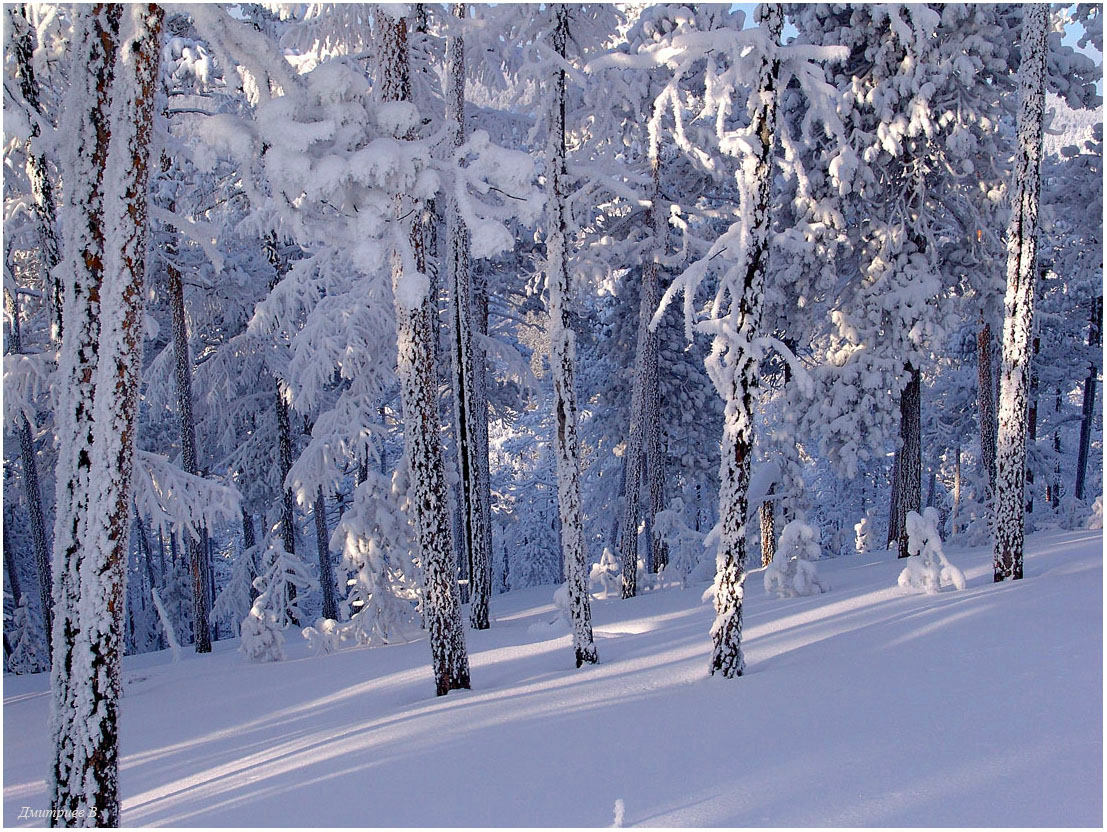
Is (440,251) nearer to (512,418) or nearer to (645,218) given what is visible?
(645,218)

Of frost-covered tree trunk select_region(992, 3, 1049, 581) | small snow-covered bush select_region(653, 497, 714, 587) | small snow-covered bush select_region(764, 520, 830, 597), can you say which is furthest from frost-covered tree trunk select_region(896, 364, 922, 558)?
frost-covered tree trunk select_region(992, 3, 1049, 581)

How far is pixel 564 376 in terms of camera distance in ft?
33.3

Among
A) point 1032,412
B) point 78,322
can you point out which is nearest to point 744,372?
point 78,322

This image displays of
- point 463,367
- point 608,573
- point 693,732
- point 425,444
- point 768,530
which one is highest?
point 463,367

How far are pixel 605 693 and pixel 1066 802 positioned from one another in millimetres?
4501

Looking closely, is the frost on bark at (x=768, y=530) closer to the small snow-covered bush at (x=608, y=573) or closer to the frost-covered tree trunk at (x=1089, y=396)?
the small snow-covered bush at (x=608, y=573)

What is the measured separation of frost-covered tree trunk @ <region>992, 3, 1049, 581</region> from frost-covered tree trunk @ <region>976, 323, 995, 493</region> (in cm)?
732

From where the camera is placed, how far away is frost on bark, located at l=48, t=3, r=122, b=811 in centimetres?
536

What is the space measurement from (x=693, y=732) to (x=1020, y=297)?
8.06m

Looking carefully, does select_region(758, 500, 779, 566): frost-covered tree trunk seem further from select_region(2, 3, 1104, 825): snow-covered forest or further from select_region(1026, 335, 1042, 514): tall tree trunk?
select_region(1026, 335, 1042, 514): tall tree trunk

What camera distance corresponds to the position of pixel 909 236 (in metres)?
16.1

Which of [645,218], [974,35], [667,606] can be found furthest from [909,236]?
[667,606]

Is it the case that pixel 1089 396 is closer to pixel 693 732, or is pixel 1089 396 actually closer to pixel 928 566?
pixel 928 566

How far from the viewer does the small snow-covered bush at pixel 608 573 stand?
19094 mm
